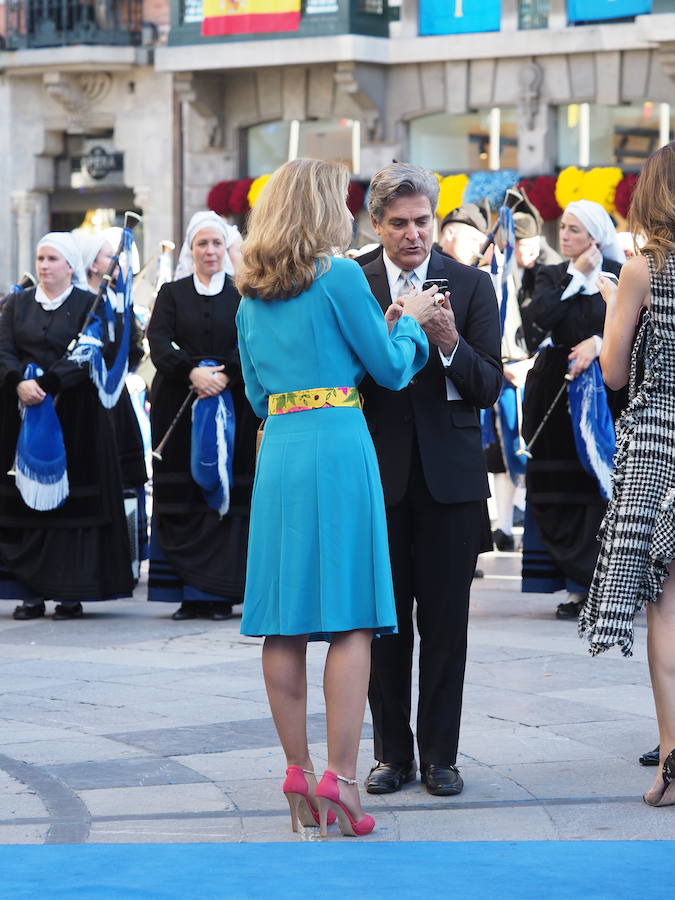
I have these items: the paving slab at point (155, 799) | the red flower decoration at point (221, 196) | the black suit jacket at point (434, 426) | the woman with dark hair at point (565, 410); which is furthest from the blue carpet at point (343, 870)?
the red flower decoration at point (221, 196)

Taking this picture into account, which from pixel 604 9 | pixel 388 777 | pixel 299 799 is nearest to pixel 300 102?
pixel 604 9

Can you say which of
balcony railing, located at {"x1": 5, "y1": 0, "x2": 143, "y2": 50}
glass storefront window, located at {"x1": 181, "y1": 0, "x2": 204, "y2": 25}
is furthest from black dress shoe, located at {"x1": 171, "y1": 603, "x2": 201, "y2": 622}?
balcony railing, located at {"x1": 5, "y1": 0, "x2": 143, "y2": 50}

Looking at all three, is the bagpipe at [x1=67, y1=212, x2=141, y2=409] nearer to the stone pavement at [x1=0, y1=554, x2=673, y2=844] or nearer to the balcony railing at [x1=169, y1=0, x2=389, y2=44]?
the stone pavement at [x1=0, y1=554, x2=673, y2=844]

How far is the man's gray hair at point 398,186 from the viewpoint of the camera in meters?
5.70

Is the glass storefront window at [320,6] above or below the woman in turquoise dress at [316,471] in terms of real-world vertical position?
above

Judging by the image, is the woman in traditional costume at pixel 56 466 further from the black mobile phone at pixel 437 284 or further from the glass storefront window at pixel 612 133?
the glass storefront window at pixel 612 133

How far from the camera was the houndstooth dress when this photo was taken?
18.8ft

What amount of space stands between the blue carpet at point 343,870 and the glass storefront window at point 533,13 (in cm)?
2234

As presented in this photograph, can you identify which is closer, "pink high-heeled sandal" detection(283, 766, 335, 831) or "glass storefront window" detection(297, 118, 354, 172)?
"pink high-heeled sandal" detection(283, 766, 335, 831)

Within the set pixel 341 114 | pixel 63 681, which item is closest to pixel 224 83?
pixel 341 114

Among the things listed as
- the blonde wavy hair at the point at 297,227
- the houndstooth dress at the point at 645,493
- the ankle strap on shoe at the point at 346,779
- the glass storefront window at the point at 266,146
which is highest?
the glass storefront window at the point at 266,146

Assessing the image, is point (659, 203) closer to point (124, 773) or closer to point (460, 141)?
point (124, 773)

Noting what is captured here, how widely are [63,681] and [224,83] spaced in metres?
22.2

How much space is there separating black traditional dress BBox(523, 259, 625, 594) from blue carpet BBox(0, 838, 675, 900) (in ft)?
15.3
